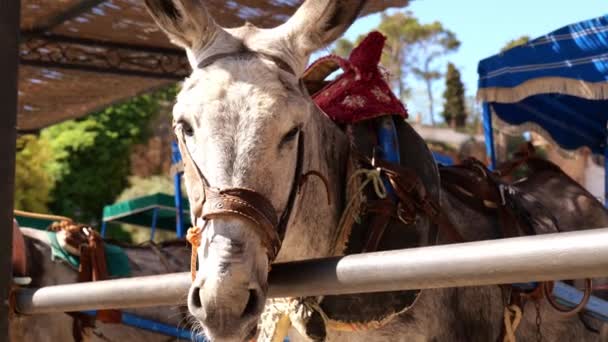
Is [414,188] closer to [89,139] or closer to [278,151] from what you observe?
[278,151]

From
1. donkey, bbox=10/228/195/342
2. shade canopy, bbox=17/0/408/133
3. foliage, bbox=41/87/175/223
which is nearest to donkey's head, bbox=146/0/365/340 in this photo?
donkey, bbox=10/228/195/342

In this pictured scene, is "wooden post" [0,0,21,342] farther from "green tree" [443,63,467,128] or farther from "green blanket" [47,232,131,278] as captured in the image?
"green tree" [443,63,467,128]

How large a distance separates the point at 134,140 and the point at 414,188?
2277 cm

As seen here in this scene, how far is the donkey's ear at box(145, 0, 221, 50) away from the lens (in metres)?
2.28

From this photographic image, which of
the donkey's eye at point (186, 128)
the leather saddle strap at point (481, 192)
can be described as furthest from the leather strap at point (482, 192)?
the donkey's eye at point (186, 128)

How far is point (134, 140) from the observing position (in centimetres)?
2470

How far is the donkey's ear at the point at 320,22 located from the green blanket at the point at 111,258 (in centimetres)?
314

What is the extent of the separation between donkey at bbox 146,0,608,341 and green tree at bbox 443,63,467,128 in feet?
115

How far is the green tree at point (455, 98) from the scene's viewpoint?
37125 mm

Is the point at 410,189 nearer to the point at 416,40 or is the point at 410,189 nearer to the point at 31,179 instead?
the point at 31,179

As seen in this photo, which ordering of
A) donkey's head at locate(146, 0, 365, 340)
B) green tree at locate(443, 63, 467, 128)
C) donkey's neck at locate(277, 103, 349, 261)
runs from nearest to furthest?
donkey's head at locate(146, 0, 365, 340) < donkey's neck at locate(277, 103, 349, 261) < green tree at locate(443, 63, 467, 128)

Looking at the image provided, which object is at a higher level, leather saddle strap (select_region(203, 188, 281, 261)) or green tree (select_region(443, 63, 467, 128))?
leather saddle strap (select_region(203, 188, 281, 261))

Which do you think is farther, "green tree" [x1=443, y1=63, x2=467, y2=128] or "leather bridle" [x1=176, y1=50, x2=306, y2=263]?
"green tree" [x1=443, y1=63, x2=467, y2=128]

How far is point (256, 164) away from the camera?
1.97 meters
